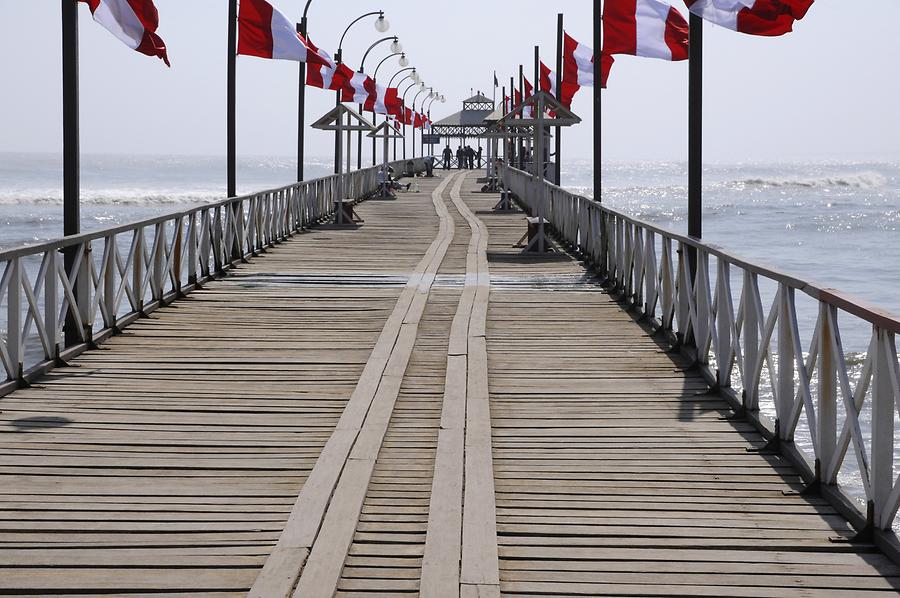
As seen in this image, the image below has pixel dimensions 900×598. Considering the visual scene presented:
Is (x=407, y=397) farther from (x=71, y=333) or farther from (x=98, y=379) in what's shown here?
(x=71, y=333)

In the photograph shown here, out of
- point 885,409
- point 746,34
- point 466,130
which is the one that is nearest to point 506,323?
point 746,34

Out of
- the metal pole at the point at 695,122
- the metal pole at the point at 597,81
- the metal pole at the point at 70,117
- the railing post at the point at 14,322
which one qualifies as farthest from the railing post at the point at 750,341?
the metal pole at the point at 597,81

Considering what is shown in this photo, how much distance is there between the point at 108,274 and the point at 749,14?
6.00 metres

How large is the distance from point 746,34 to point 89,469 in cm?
691

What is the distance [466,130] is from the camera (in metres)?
104

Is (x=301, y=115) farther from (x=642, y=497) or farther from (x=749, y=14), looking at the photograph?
(x=642, y=497)

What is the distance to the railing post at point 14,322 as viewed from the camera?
28.8 ft

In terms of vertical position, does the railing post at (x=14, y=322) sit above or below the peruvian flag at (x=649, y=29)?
below

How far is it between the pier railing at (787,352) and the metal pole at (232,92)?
7670 millimetres

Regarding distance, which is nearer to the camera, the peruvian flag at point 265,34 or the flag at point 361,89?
the peruvian flag at point 265,34

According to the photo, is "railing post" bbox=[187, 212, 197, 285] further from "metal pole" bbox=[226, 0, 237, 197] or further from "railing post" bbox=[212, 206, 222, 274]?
"metal pole" bbox=[226, 0, 237, 197]

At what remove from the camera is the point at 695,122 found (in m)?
11.2

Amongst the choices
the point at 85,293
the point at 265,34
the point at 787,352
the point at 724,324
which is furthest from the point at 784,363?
the point at 265,34

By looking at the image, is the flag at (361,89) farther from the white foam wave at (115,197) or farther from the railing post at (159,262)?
the white foam wave at (115,197)
